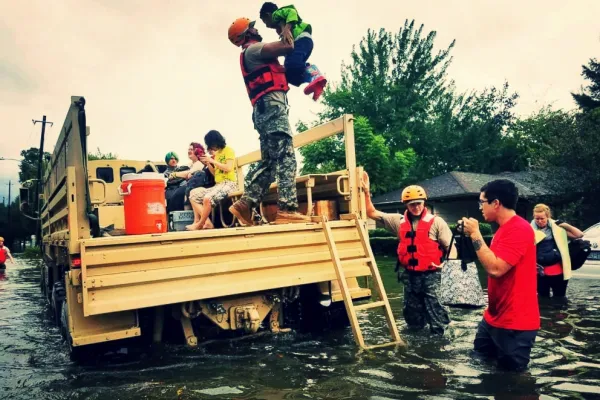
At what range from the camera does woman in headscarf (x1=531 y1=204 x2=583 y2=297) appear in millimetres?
8078

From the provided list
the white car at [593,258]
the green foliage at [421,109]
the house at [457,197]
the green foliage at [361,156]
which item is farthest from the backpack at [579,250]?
the green foliage at [421,109]

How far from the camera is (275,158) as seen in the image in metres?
5.38

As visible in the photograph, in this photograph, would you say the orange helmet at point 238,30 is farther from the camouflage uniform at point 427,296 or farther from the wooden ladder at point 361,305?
the camouflage uniform at point 427,296

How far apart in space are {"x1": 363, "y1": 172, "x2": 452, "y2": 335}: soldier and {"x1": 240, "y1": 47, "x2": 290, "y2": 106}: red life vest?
126 cm

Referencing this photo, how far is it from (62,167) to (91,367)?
1819mm

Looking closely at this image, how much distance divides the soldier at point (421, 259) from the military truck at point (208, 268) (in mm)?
634

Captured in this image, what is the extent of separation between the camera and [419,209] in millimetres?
5730

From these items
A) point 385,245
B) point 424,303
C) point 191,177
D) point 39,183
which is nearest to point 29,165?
point 385,245

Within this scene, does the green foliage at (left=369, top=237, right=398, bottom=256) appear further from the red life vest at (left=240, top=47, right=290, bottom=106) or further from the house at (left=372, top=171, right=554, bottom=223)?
the red life vest at (left=240, top=47, right=290, bottom=106)

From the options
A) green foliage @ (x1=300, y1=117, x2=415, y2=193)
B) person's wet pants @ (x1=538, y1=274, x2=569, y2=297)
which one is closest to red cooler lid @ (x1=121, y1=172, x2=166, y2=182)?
person's wet pants @ (x1=538, y1=274, x2=569, y2=297)

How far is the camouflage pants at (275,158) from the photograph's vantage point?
17.5ft

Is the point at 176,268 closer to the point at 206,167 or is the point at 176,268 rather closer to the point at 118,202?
the point at 206,167

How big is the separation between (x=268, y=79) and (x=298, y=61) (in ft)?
1.13

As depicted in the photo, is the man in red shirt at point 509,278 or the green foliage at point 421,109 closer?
the man in red shirt at point 509,278
